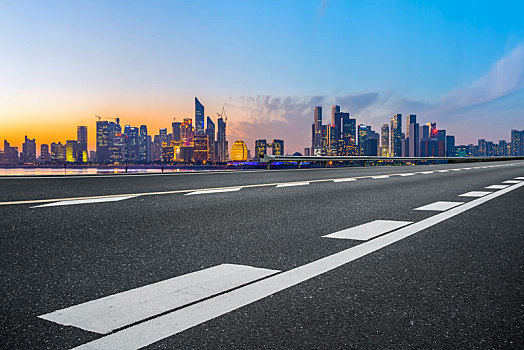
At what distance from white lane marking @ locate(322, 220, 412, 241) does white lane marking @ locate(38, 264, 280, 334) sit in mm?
1675

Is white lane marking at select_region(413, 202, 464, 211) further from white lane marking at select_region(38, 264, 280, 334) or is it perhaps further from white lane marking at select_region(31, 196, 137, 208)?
white lane marking at select_region(31, 196, 137, 208)

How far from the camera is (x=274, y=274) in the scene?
10.2 ft

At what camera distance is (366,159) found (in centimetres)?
3353

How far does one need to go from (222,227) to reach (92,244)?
1511mm

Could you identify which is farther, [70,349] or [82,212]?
[82,212]

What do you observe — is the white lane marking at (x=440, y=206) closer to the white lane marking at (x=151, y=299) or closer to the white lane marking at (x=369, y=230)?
the white lane marking at (x=369, y=230)

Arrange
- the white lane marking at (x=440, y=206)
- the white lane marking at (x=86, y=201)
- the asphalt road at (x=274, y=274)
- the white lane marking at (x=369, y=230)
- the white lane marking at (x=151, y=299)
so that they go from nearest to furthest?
the asphalt road at (x=274, y=274)
the white lane marking at (x=151, y=299)
the white lane marking at (x=369, y=230)
the white lane marking at (x=86, y=201)
the white lane marking at (x=440, y=206)

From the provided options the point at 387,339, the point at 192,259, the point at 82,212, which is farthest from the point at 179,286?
the point at 82,212

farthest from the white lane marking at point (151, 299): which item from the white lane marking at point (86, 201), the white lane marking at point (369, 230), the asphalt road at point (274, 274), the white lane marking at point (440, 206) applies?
the white lane marking at point (440, 206)

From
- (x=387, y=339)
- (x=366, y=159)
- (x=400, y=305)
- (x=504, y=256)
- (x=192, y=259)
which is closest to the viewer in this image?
(x=387, y=339)

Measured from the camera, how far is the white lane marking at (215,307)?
192cm

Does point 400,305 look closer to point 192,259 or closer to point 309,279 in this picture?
point 309,279

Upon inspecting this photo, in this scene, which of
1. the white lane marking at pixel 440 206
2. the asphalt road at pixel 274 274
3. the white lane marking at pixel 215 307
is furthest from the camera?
the white lane marking at pixel 440 206

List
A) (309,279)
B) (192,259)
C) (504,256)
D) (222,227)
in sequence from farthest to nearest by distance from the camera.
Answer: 1. (222,227)
2. (504,256)
3. (192,259)
4. (309,279)
